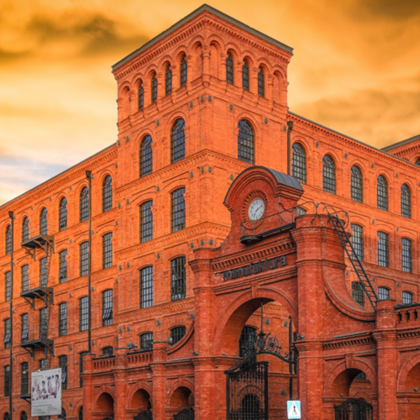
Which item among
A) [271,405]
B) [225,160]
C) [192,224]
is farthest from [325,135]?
[271,405]

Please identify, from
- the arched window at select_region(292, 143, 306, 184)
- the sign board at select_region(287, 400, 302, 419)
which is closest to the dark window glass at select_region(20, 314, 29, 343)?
the arched window at select_region(292, 143, 306, 184)

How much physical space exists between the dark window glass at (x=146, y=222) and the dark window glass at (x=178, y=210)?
2121 mm

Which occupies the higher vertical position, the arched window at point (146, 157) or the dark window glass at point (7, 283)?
the arched window at point (146, 157)

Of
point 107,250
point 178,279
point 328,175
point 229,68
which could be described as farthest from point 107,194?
point 328,175

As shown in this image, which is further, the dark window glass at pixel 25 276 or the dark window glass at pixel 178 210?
the dark window glass at pixel 25 276

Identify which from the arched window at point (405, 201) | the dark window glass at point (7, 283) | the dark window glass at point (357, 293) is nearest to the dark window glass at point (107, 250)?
the dark window glass at point (7, 283)

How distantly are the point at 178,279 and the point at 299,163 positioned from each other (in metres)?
11.0

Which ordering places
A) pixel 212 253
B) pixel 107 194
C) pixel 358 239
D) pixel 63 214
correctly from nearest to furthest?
pixel 212 253 → pixel 358 239 → pixel 107 194 → pixel 63 214

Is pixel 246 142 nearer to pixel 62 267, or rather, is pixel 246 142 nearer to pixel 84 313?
pixel 84 313

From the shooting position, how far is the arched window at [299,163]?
43.7 m

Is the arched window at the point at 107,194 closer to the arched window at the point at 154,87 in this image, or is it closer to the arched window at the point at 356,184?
the arched window at the point at 154,87

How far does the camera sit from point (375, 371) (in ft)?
72.6

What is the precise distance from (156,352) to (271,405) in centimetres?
832

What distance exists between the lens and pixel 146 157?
141ft
